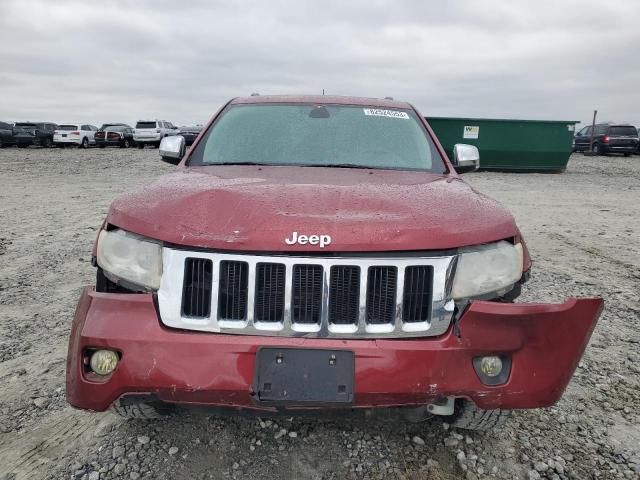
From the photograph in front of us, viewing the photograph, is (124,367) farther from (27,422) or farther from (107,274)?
(27,422)

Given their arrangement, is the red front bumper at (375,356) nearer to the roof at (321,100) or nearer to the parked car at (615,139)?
the roof at (321,100)

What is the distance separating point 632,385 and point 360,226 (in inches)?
87.4

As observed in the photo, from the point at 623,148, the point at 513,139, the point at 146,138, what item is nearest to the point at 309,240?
the point at 513,139

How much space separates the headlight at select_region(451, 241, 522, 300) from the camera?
1885mm

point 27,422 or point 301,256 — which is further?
point 27,422

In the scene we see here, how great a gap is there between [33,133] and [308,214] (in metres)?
32.4

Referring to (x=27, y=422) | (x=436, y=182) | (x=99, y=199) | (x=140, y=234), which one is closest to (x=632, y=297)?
(x=436, y=182)

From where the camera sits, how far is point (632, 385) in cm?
296

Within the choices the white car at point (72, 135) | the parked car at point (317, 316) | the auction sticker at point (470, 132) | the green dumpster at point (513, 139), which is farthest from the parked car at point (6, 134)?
the parked car at point (317, 316)

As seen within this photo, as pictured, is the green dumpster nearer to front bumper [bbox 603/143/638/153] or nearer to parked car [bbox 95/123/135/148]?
front bumper [bbox 603/143/638/153]

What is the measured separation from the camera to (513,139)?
17422mm

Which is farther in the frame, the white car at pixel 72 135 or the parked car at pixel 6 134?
the white car at pixel 72 135

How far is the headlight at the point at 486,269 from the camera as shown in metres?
1.88

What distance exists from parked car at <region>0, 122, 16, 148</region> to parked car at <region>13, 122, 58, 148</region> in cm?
22
